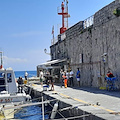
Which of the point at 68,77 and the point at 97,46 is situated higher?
the point at 97,46

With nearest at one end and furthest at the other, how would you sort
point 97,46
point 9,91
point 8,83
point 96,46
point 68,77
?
point 9,91 < point 8,83 < point 97,46 < point 96,46 < point 68,77

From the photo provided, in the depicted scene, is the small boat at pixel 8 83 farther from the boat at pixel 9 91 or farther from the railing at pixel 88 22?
the railing at pixel 88 22

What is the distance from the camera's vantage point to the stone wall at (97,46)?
54.0 feet

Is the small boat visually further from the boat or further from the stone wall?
the stone wall

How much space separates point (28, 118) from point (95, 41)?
882 cm

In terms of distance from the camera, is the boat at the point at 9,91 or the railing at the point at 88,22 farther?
the railing at the point at 88,22

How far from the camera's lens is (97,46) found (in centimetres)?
1909

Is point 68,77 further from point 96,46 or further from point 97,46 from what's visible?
point 97,46

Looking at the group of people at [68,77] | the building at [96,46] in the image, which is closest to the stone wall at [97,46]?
the building at [96,46]

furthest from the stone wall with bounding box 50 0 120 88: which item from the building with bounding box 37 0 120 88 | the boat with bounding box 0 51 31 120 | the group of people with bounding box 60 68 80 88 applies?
the boat with bounding box 0 51 31 120

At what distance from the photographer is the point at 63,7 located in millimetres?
34656

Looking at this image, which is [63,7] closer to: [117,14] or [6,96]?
[117,14]

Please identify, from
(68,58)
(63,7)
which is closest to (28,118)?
(68,58)

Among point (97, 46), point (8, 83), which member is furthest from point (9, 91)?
point (97, 46)
